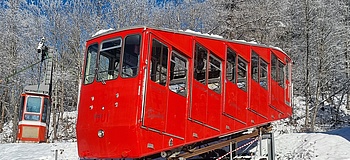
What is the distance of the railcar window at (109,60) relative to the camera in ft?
25.1

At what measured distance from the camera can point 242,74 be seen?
1002 cm

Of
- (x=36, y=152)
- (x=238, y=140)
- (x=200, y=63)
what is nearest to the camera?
(x=200, y=63)

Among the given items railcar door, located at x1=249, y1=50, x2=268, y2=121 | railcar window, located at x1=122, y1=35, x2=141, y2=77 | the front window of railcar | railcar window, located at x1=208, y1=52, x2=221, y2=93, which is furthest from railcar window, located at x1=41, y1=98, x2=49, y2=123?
railcar window, located at x1=122, y1=35, x2=141, y2=77

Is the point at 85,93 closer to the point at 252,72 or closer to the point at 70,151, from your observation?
the point at 252,72

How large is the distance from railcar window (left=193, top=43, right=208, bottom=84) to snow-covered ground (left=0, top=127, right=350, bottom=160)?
176 inches

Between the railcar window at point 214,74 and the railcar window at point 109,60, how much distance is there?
2.44 meters

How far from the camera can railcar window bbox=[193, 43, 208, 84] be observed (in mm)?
8492

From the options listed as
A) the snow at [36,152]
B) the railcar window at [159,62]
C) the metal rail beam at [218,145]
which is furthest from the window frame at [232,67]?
the snow at [36,152]

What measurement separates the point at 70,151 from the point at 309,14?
14.9 meters

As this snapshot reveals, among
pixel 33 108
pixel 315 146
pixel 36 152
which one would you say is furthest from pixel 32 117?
pixel 315 146

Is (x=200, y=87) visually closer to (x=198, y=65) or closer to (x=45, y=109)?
(x=198, y=65)

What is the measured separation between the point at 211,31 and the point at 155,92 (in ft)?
51.1

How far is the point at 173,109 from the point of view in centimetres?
768

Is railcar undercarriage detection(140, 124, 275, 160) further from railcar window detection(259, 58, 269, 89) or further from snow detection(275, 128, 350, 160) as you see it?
railcar window detection(259, 58, 269, 89)
